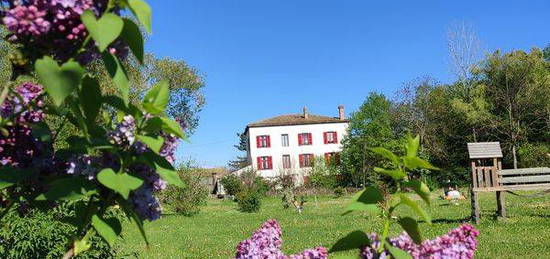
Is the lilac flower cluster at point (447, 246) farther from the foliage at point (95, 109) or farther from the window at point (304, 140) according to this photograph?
the window at point (304, 140)

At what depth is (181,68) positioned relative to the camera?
3831 cm

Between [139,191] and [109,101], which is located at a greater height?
[109,101]

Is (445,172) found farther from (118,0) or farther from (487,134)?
(118,0)

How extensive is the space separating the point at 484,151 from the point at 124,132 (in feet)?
41.5

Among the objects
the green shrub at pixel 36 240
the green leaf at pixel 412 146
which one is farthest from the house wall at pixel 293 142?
the green leaf at pixel 412 146

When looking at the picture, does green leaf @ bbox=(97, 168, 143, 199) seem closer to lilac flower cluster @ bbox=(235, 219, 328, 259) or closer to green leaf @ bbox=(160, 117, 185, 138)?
green leaf @ bbox=(160, 117, 185, 138)

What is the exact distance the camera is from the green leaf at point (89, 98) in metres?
0.84

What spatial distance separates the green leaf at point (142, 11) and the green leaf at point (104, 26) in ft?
0.13

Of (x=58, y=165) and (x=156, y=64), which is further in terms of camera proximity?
(x=156, y=64)

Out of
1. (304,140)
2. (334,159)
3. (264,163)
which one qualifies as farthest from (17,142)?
(304,140)

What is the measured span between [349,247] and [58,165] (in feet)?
1.86

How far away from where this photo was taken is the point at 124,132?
0.89 metres

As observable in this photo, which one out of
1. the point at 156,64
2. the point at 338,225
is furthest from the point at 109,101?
the point at 156,64

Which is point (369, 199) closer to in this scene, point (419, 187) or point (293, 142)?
point (419, 187)
